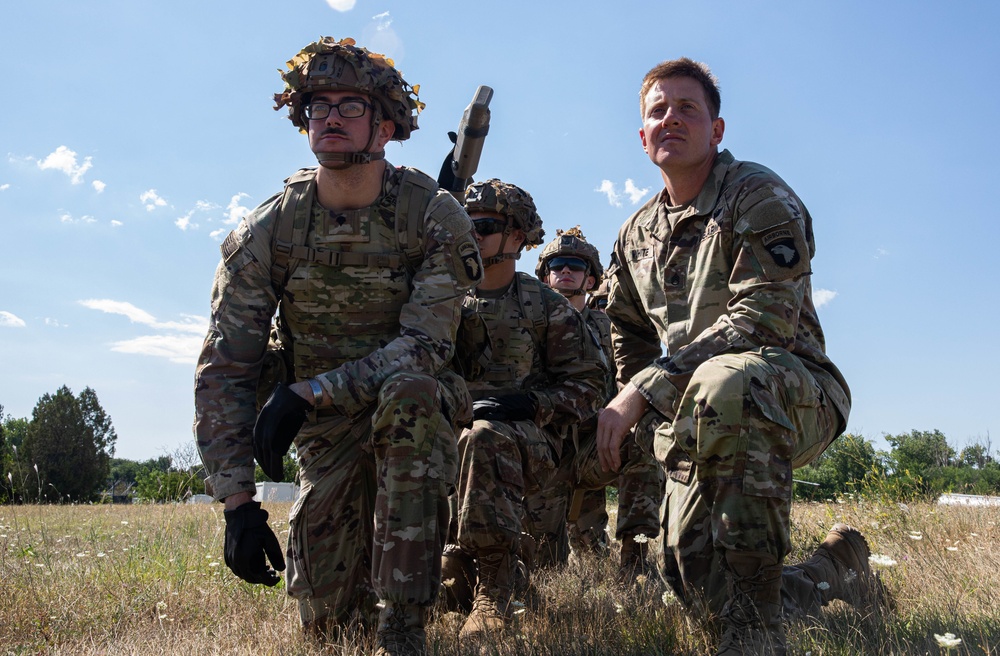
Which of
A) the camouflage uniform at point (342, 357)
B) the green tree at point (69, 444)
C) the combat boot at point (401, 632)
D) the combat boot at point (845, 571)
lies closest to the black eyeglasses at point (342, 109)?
the camouflage uniform at point (342, 357)

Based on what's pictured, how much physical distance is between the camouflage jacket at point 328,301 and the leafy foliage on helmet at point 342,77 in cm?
41

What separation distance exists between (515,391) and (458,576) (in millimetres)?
1223

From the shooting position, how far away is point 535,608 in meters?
4.13

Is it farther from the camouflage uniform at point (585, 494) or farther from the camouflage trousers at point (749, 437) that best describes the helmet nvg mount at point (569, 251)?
the camouflage trousers at point (749, 437)

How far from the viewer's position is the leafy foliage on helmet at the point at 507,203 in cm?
547

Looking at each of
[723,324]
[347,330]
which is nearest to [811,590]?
[723,324]

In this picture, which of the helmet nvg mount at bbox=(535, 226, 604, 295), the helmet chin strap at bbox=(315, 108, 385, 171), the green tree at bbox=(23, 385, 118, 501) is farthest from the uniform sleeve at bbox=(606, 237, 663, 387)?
the green tree at bbox=(23, 385, 118, 501)

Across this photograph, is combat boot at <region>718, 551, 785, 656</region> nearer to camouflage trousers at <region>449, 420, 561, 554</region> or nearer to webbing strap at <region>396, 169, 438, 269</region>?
camouflage trousers at <region>449, 420, 561, 554</region>

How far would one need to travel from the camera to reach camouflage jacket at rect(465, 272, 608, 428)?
5258 millimetres

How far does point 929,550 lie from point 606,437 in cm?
234

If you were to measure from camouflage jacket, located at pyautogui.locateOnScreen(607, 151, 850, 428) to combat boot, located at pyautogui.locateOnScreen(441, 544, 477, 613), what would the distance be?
131 centimetres

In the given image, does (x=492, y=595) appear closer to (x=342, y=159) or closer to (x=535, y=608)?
(x=535, y=608)

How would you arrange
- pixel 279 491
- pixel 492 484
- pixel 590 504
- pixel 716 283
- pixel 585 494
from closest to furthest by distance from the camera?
pixel 716 283 < pixel 492 484 < pixel 585 494 < pixel 590 504 < pixel 279 491

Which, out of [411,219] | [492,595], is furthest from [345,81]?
[492,595]
